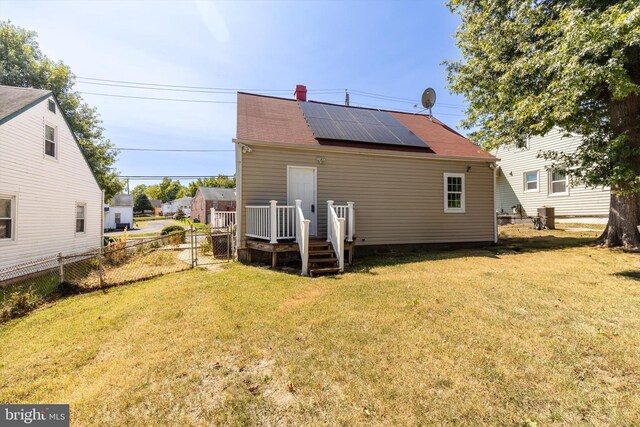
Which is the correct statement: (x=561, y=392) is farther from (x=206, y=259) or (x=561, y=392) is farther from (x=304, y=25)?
(x=304, y=25)

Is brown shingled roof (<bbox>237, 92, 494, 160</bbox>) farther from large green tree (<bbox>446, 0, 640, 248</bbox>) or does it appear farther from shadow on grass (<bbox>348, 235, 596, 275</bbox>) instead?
shadow on grass (<bbox>348, 235, 596, 275</bbox>)

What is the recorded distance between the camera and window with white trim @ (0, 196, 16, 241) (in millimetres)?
7531

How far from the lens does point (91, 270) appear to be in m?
8.33

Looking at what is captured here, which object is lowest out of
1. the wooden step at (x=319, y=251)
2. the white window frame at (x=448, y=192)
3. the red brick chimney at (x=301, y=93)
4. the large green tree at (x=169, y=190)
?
the wooden step at (x=319, y=251)

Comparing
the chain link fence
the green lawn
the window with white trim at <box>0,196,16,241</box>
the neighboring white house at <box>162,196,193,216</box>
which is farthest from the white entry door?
the neighboring white house at <box>162,196,193,216</box>

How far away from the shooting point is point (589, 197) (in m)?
13.6

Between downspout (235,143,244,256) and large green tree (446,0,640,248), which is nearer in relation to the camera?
large green tree (446,0,640,248)

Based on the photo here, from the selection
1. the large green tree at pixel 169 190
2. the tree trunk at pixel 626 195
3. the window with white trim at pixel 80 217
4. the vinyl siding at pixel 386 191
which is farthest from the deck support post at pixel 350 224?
the large green tree at pixel 169 190

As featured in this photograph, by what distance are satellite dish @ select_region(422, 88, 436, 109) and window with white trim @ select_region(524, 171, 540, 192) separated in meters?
7.77

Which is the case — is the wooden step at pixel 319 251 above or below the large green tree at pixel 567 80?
below

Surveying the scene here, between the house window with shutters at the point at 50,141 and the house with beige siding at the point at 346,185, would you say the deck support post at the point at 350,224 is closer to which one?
the house with beige siding at the point at 346,185

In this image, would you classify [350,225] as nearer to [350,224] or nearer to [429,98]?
[350,224]

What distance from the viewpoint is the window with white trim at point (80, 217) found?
438 inches

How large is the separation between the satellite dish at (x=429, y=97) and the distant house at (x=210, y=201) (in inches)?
1144
